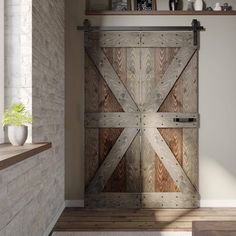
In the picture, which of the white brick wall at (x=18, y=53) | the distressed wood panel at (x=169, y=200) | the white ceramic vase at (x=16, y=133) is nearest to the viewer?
the white ceramic vase at (x=16, y=133)

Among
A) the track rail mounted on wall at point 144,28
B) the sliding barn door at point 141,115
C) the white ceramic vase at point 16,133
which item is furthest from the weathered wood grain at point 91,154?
the white ceramic vase at point 16,133

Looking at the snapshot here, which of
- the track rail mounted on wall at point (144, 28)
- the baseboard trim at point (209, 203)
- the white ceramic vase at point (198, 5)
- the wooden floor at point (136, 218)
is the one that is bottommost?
the wooden floor at point (136, 218)

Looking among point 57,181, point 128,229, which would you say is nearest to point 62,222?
point 57,181

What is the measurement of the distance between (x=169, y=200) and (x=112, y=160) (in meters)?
0.88

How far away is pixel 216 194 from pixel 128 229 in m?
1.52

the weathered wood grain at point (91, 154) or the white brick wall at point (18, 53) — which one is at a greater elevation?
the white brick wall at point (18, 53)

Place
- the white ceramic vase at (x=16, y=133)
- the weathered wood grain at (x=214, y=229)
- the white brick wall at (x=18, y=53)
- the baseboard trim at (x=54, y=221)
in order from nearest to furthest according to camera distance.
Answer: the weathered wood grain at (x=214, y=229) < the white ceramic vase at (x=16, y=133) < the white brick wall at (x=18, y=53) < the baseboard trim at (x=54, y=221)

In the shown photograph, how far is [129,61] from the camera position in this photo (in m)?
4.75

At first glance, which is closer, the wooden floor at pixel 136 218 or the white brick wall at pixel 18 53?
the white brick wall at pixel 18 53

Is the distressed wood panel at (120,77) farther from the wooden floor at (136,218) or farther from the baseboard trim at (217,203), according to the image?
Answer: the baseboard trim at (217,203)

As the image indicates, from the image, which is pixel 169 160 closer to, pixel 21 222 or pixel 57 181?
pixel 57 181

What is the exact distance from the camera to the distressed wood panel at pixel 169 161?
15.5 ft

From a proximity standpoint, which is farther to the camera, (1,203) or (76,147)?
(76,147)

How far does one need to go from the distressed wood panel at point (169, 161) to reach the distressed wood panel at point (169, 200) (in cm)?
8
